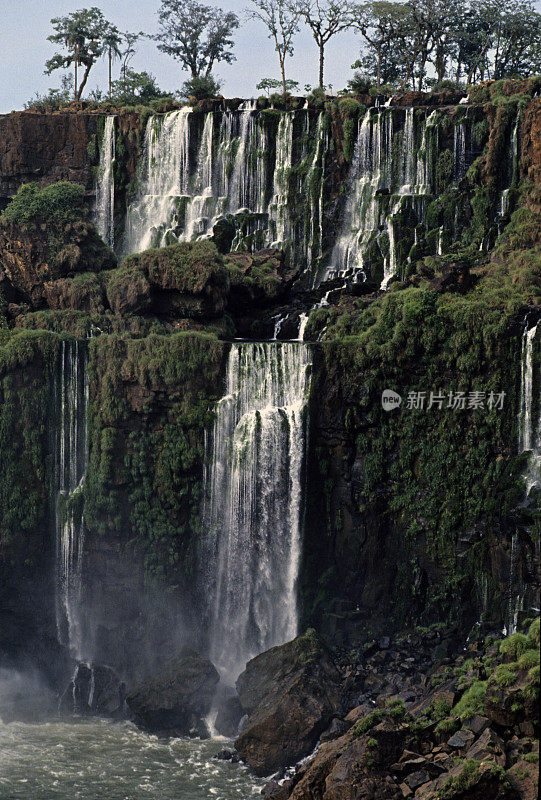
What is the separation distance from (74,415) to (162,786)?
1133 centimetres

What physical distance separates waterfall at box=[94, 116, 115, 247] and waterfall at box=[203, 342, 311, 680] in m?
13.1

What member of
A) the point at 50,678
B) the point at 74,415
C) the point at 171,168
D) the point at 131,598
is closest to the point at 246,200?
the point at 171,168

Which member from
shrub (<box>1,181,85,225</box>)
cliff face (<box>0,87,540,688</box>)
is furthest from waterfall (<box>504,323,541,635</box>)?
shrub (<box>1,181,85,225</box>)

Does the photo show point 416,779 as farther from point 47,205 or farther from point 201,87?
point 201,87

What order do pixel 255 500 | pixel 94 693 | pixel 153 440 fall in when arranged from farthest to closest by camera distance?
1. pixel 153 440
2. pixel 255 500
3. pixel 94 693

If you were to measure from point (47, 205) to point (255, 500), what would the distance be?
1365cm

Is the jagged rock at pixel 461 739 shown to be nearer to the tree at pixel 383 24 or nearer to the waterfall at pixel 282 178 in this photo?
the waterfall at pixel 282 178

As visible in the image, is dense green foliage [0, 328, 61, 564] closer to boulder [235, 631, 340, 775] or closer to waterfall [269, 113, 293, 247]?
boulder [235, 631, 340, 775]

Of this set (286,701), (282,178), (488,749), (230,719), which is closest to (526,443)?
(286,701)

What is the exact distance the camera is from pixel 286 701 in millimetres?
22859

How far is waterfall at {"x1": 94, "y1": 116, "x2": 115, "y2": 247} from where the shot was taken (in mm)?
Answer: 38188

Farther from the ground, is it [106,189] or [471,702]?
[106,189]

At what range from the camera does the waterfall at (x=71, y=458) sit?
28.5m

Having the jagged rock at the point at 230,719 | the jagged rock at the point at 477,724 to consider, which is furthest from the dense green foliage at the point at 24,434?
the jagged rock at the point at 477,724
